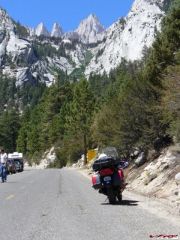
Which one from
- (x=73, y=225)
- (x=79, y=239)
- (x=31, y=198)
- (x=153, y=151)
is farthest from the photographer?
(x=153, y=151)

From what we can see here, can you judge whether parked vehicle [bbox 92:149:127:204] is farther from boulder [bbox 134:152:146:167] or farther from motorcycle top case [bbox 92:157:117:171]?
boulder [bbox 134:152:146:167]

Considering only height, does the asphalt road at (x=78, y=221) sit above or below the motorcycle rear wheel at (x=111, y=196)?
below

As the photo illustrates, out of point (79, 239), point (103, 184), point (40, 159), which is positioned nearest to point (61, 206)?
point (103, 184)

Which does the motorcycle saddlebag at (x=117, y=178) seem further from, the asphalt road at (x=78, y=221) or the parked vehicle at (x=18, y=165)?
the parked vehicle at (x=18, y=165)

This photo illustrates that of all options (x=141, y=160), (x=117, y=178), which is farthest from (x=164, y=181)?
(x=141, y=160)

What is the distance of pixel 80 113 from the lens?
257ft

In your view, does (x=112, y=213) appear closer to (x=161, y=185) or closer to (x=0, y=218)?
(x=0, y=218)

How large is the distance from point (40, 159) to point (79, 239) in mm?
100744

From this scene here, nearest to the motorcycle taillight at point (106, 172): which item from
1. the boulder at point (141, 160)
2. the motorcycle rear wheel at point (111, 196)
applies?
the motorcycle rear wheel at point (111, 196)

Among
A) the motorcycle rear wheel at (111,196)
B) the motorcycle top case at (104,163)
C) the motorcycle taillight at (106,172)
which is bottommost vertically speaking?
the motorcycle rear wheel at (111,196)

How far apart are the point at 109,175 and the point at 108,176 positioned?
0.14 feet

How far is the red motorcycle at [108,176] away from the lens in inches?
615

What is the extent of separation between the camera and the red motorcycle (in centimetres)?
1563

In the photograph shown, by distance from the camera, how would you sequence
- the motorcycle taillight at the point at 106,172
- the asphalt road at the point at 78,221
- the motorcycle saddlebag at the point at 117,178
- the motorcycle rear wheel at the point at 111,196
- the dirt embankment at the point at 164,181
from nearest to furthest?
the asphalt road at the point at 78,221 → the motorcycle saddlebag at the point at 117,178 → the motorcycle taillight at the point at 106,172 → the motorcycle rear wheel at the point at 111,196 → the dirt embankment at the point at 164,181
